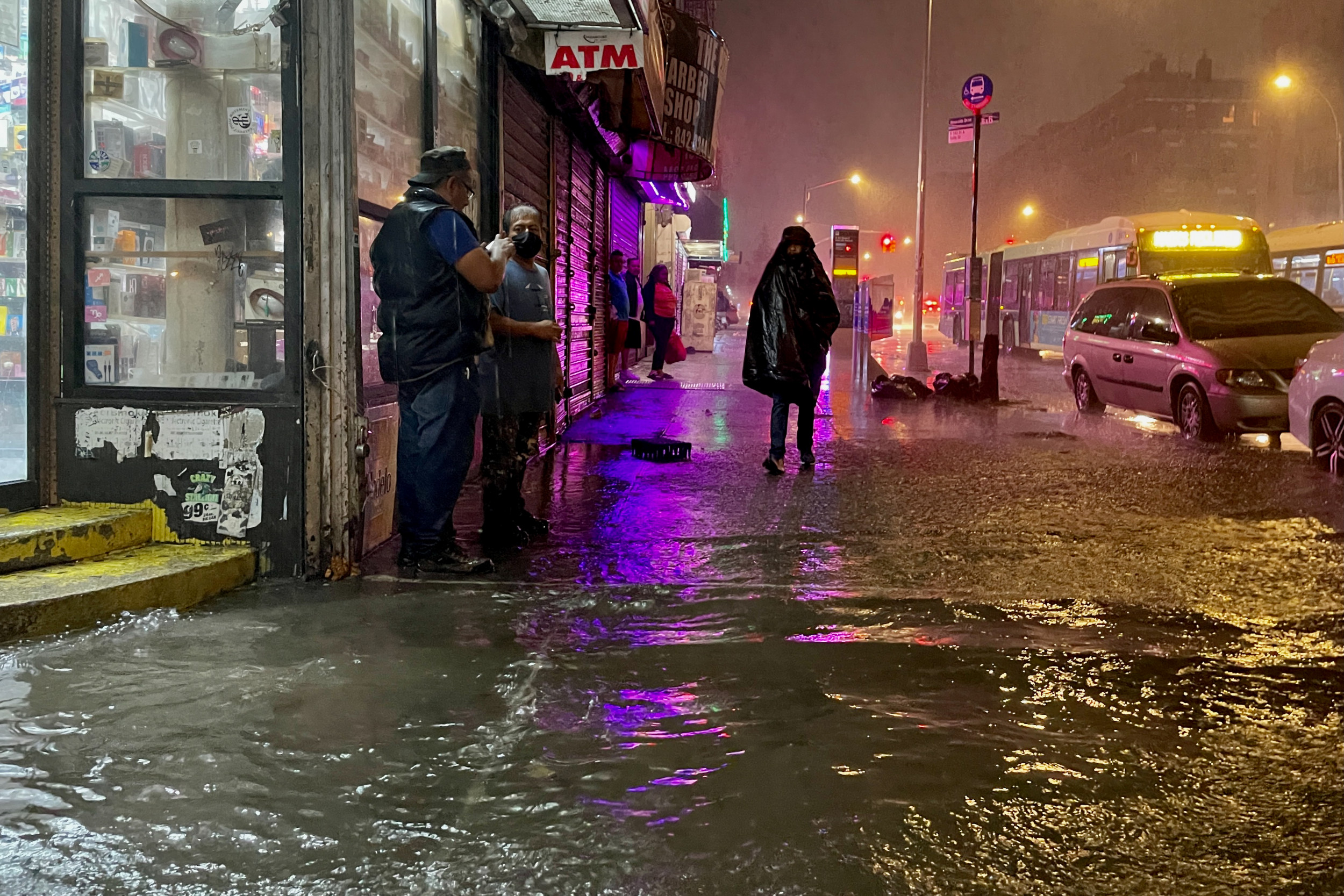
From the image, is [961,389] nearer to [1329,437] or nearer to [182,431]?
[1329,437]

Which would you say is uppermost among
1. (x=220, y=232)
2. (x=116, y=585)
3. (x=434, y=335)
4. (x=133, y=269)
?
(x=220, y=232)

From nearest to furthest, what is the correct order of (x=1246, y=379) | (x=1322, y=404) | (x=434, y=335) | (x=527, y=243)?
(x=434, y=335), (x=527, y=243), (x=1322, y=404), (x=1246, y=379)

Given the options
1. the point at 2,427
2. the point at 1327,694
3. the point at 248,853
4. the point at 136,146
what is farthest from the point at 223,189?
the point at 1327,694

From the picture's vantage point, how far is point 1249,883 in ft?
8.27

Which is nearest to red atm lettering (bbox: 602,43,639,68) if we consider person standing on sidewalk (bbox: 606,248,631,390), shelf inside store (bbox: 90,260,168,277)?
shelf inside store (bbox: 90,260,168,277)

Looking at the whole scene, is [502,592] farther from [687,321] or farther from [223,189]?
[687,321]

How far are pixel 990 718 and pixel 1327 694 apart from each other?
1.28 m

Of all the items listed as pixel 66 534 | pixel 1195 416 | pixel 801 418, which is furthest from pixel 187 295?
pixel 1195 416

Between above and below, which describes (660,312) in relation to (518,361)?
above

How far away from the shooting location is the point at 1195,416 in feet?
36.5

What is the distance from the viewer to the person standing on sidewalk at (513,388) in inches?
246

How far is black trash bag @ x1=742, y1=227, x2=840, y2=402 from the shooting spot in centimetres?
894

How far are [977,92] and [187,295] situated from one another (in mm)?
16236

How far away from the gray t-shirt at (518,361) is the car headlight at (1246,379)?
7274mm
